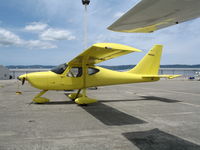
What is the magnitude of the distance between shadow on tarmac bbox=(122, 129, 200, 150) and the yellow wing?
2.30 m

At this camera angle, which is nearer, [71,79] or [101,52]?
[101,52]

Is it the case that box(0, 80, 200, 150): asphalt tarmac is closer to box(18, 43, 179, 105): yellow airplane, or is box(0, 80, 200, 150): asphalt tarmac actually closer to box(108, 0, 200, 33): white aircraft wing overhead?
box(18, 43, 179, 105): yellow airplane

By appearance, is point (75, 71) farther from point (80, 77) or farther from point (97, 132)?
point (97, 132)

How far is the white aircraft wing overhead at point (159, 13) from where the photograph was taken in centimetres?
247

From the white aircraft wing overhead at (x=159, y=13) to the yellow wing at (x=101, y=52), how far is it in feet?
4.92

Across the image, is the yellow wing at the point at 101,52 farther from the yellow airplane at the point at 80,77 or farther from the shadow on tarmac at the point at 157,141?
the shadow on tarmac at the point at 157,141

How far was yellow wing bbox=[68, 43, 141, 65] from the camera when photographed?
16.7ft

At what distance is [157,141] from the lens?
12.8ft

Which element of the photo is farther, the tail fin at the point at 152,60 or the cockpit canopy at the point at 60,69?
the tail fin at the point at 152,60

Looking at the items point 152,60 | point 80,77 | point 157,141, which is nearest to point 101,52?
point 80,77

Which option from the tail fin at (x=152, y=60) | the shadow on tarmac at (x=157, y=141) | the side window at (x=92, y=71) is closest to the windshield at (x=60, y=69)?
the side window at (x=92, y=71)

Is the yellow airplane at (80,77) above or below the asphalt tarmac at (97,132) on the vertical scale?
above

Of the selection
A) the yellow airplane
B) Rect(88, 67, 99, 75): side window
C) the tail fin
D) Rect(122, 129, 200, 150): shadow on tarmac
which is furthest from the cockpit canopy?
Rect(122, 129, 200, 150): shadow on tarmac

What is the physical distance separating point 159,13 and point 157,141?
2750 mm
